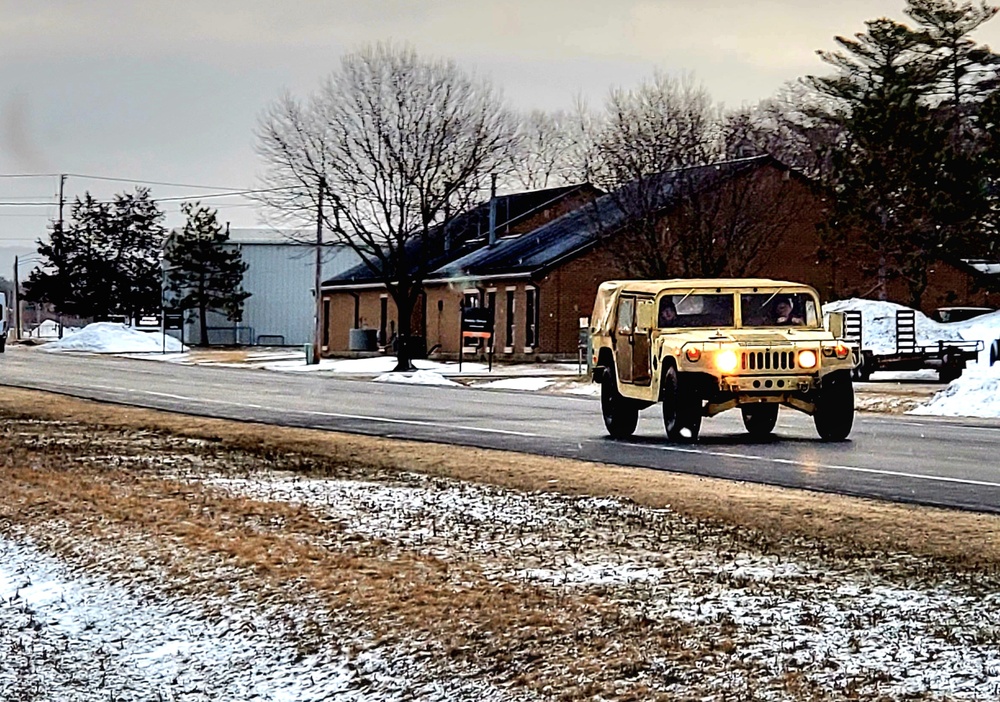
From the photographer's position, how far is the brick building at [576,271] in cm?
5022

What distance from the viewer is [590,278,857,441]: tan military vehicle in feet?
65.1

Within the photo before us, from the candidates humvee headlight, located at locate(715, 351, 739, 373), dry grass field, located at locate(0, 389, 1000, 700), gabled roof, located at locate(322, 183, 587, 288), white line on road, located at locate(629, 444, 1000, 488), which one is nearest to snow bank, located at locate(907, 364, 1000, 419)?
humvee headlight, located at locate(715, 351, 739, 373)

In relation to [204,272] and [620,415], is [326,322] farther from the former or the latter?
[620,415]

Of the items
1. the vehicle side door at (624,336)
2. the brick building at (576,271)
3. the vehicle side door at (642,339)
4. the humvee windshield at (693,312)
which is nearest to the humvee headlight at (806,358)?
the humvee windshield at (693,312)

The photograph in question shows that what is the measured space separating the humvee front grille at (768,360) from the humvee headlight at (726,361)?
5.4 inches

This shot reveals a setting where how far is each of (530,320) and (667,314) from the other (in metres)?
37.3

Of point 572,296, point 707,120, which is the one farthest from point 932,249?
point 572,296

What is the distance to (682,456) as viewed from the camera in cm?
1805

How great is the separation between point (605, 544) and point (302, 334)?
84.4 meters

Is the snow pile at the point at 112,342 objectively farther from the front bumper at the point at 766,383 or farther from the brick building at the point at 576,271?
the front bumper at the point at 766,383

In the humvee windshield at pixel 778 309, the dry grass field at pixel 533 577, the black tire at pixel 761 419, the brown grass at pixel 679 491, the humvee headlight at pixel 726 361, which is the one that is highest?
the humvee windshield at pixel 778 309

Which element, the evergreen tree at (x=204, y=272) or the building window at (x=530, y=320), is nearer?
the building window at (x=530, y=320)

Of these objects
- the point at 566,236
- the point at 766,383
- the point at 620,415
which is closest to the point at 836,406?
the point at 766,383

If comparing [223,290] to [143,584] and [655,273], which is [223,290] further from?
[143,584]
